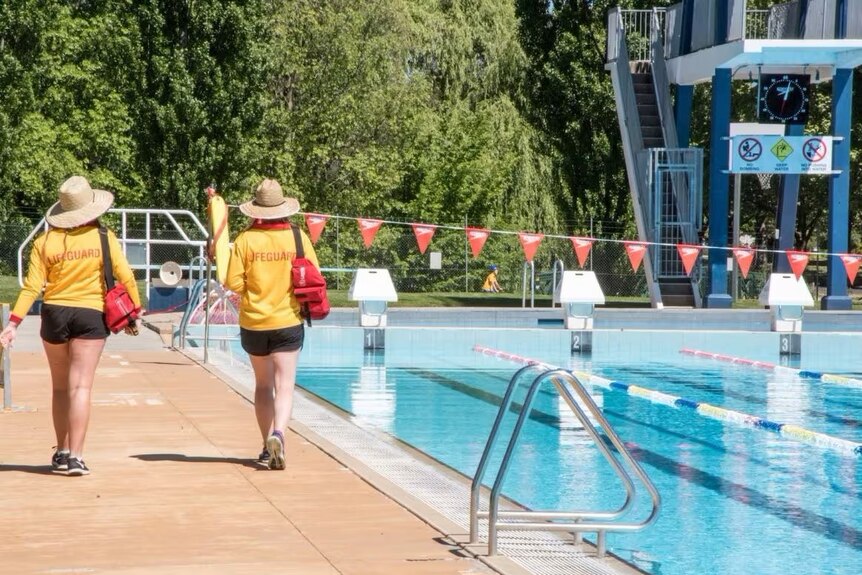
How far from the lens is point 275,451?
8570 mm

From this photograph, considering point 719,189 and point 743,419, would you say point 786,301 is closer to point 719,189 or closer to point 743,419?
point 719,189

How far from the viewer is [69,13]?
43.0 meters

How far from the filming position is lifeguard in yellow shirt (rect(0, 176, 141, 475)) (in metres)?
8.41

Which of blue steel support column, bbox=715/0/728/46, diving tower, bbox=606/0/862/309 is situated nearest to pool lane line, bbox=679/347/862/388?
diving tower, bbox=606/0/862/309

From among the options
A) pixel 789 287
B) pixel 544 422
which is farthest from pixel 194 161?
pixel 544 422

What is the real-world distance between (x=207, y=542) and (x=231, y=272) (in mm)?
2556

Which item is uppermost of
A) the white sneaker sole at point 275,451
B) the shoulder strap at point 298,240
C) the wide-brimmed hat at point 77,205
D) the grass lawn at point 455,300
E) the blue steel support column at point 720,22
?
the blue steel support column at point 720,22

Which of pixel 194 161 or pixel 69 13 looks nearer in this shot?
pixel 194 161

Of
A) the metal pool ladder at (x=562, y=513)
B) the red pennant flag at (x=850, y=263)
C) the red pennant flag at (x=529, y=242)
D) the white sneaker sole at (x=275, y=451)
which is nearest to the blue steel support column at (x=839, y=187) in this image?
the red pennant flag at (x=850, y=263)

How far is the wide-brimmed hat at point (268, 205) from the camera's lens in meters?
8.84

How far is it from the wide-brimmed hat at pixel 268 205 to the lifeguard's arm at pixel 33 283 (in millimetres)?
1188

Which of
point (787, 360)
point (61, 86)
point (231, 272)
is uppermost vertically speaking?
point (61, 86)

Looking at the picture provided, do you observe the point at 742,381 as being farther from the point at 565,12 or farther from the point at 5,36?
the point at 5,36

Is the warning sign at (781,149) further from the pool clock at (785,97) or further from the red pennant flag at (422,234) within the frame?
the red pennant flag at (422,234)
